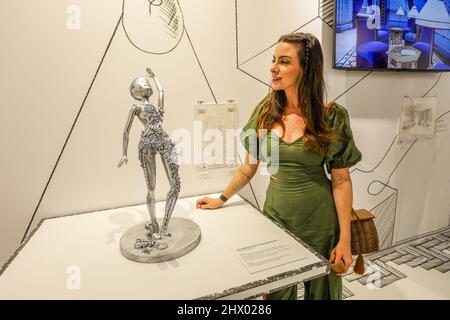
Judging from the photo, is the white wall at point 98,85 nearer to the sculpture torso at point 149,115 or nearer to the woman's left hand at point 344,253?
the sculpture torso at point 149,115

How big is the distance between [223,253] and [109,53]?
902 mm

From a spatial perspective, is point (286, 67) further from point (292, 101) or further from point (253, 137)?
point (253, 137)

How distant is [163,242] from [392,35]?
5.55 ft

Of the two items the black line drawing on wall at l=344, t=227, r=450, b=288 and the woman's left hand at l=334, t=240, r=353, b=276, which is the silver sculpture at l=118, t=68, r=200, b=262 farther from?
the black line drawing on wall at l=344, t=227, r=450, b=288

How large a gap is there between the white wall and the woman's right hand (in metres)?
0.18

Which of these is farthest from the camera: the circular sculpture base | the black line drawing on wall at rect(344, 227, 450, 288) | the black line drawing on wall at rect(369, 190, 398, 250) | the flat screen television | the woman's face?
the black line drawing on wall at rect(369, 190, 398, 250)

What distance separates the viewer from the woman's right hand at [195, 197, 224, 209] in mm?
1269

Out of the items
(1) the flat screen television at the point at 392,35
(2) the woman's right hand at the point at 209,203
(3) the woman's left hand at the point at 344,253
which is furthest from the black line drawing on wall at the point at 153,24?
(3) the woman's left hand at the point at 344,253

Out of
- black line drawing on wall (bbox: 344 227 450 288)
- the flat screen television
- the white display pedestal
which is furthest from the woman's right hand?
black line drawing on wall (bbox: 344 227 450 288)

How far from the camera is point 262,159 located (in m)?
1.24

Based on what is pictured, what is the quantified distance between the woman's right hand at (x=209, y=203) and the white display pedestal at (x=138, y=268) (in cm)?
12

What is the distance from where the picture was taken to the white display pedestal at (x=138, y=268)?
76cm

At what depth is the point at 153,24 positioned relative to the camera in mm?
1238
